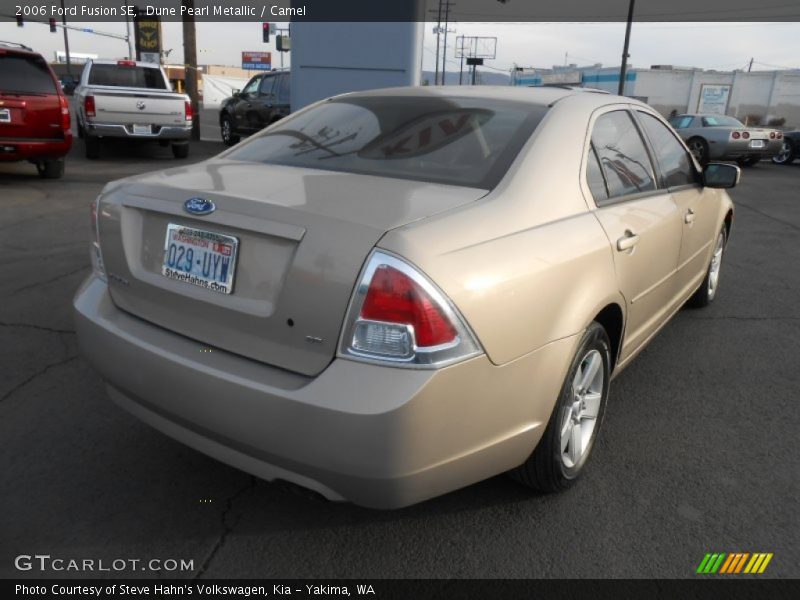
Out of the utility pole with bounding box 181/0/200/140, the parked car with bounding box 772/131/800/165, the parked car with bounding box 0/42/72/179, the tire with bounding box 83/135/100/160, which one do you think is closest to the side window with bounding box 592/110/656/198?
the parked car with bounding box 0/42/72/179

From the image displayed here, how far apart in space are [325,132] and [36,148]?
7.76 metres

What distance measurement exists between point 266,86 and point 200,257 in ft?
49.2

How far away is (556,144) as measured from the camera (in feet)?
8.58

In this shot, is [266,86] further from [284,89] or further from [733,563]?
[733,563]

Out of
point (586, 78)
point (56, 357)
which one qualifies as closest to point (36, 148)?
point (56, 357)

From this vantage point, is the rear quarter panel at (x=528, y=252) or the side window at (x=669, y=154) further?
the side window at (x=669, y=154)

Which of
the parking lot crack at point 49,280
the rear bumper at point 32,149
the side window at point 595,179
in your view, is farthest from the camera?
the rear bumper at point 32,149

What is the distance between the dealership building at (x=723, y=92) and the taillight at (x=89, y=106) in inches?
1929

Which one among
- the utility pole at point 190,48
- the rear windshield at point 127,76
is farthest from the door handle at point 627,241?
the utility pole at point 190,48

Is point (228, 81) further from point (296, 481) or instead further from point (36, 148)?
point (296, 481)

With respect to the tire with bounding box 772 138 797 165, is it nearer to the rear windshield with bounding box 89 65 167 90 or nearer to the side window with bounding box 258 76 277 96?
the side window with bounding box 258 76 277 96

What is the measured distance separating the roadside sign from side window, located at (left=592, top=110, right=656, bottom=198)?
98057 millimetres

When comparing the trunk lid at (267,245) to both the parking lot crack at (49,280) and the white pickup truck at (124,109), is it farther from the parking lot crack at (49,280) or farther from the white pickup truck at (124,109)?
the white pickup truck at (124,109)

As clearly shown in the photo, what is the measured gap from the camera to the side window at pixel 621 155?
2939 millimetres
